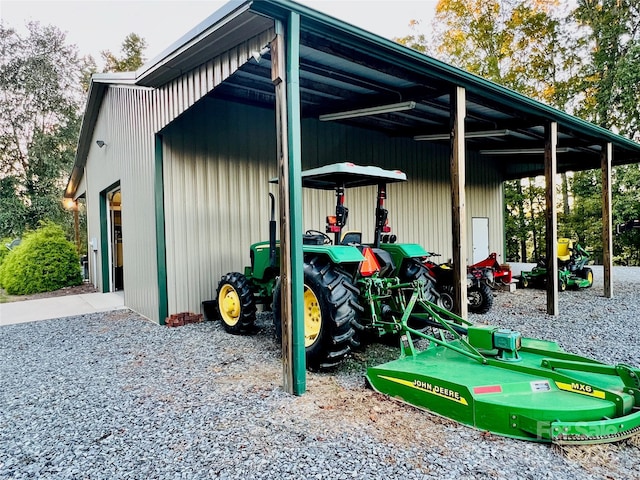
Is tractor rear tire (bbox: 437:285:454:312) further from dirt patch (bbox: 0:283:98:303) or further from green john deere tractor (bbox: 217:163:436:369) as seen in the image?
dirt patch (bbox: 0:283:98:303)

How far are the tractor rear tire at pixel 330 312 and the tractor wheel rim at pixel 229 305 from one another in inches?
67.2

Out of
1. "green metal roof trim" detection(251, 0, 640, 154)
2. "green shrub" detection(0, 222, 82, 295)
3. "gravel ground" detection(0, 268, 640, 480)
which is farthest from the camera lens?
"green shrub" detection(0, 222, 82, 295)

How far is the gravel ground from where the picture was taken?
2.20 metres

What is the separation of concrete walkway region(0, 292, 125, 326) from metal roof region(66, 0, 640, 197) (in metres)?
4.10

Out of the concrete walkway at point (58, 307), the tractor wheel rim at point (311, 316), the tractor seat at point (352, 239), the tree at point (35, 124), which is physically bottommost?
the concrete walkway at point (58, 307)

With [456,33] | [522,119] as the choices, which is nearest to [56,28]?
[456,33]

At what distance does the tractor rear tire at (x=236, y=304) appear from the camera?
506 cm

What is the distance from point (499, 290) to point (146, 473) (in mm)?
8358

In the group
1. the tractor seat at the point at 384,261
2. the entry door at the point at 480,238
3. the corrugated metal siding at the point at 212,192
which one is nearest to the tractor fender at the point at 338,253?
the tractor seat at the point at 384,261

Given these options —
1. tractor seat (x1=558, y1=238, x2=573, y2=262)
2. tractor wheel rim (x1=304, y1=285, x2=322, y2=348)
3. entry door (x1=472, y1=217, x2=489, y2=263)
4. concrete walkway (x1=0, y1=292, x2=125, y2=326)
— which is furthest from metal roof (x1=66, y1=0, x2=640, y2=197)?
concrete walkway (x1=0, y1=292, x2=125, y2=326)

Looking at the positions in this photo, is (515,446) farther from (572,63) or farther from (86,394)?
(572,63)

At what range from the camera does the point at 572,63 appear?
1622 centimetres

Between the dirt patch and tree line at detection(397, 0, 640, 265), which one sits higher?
tree line at detection(397, 0, 640, 265)

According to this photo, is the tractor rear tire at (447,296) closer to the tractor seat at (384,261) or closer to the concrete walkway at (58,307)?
the tractor seat at (384,261)
